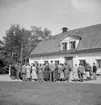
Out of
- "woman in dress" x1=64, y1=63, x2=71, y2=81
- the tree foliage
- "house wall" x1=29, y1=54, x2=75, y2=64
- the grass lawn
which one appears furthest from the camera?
the tree foliage

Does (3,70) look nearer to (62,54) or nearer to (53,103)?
(62,54)

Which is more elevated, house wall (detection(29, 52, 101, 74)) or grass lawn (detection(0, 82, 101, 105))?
house wall (detection(29, 52, 101, 74))

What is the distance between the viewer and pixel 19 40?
4850cm

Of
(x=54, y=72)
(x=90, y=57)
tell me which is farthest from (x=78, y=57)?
(x=54, y=72)

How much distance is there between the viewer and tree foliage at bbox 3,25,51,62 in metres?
45.5

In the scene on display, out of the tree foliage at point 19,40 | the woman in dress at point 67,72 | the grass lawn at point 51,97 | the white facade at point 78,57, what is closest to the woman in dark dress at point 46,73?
the woman in dress at point 67,72

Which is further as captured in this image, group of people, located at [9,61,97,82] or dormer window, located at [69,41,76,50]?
dormer window, located at [69,41,76,50]

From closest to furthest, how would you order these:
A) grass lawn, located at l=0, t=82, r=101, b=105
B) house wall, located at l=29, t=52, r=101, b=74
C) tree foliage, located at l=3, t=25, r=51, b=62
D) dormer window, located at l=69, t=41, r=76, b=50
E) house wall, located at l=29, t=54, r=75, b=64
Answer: grass lawn, located at l=0, t=82, r=101, b=105, house wall, located at l=29, t=52, r=101, b=74, dormer window, located at l=69, t=41, r=76, b=50, house wall, located at l=29, t=54, r=75, b=64, tree foliage, located at l=3, t=25, r=51, b=62

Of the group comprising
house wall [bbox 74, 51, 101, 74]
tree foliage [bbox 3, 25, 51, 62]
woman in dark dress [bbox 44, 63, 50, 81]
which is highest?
tree foliage [bbox 3, 25, 51, 62]

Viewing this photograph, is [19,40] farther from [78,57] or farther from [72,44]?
[78,57]

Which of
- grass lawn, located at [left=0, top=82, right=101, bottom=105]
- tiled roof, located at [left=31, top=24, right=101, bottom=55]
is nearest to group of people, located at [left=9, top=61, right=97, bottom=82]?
grass lawn, located at [left=0, top=82, right=101, bottom=105]

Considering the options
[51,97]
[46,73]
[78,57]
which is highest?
[78,57]

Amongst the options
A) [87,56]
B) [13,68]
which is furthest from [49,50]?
[13,68]

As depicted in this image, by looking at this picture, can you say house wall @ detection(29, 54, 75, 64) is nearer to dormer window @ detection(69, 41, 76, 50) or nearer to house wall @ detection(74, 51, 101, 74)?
house wall @ detection(74, 51, 101, 74)
